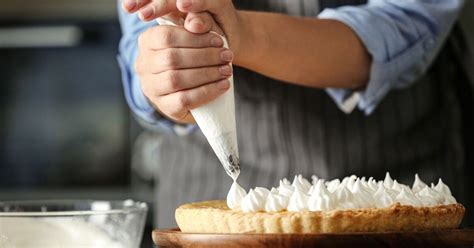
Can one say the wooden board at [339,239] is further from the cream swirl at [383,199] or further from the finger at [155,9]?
the finger at [155,9]

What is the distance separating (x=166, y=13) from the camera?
33.1 inches

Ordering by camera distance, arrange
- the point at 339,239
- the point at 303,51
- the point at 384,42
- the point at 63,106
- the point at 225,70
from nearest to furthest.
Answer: the point at 339,239 < the point at 225,70 < the point at 303,51 < the point at 384,42 < the point at 63,106

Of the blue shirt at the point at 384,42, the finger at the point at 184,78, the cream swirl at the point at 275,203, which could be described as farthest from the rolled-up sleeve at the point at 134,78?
the cream swirl at the point at 275,203

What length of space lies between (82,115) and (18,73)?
26cm

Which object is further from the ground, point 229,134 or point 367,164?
point 229,134

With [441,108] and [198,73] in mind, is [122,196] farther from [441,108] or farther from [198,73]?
[198,73]

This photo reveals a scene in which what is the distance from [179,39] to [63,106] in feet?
6.89

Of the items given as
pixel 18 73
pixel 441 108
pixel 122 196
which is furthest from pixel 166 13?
pixel 18 73

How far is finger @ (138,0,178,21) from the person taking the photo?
821 mm

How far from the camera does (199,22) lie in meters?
0.83

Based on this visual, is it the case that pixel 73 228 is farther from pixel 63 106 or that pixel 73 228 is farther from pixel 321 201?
pixel 63 106

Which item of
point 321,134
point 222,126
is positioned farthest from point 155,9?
point 321,134

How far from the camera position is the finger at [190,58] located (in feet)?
2.81

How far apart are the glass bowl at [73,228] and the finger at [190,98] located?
117 millimetres
